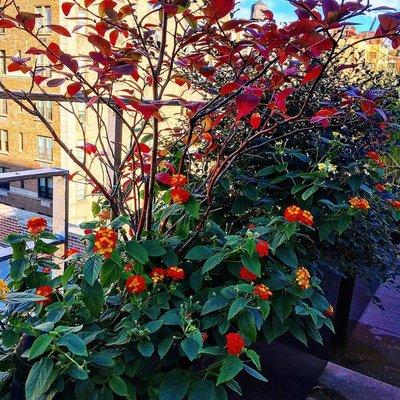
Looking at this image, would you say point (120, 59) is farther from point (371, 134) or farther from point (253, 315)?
Result: point (371, 134)

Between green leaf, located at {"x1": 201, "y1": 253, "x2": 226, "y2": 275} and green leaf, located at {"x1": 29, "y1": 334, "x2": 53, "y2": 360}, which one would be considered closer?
green leaf, located at {"x1": 29, "y1": 334, "x2": 53, "y2": 360}

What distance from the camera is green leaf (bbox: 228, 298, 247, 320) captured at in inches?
35.4

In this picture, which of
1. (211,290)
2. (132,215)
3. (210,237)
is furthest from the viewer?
(132,215)

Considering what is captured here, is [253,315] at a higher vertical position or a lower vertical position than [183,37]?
lower

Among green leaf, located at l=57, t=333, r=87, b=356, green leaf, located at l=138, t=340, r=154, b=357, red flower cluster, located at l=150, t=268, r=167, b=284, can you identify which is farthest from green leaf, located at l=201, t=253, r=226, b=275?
green leaf, located at l=57, t=333, r=87, b=356

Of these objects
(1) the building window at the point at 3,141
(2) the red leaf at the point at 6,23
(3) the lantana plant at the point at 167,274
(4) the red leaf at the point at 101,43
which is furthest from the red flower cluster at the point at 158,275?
(1) the building window at the point at 3,141

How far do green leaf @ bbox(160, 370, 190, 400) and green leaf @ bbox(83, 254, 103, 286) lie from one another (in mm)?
267

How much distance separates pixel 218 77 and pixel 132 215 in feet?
2.35

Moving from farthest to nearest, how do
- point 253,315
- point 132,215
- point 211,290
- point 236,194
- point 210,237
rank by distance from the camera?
point 236,194
point 132,215
point 210,237
point 211,290
point 253,315

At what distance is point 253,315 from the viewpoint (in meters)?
0.95

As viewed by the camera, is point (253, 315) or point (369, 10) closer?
point (369, 10)

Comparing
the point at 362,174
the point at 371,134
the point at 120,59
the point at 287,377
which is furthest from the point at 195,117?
the point at 287,377

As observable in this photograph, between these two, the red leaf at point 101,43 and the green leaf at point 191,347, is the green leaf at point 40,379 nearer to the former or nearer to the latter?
the green leaf at point 191,347

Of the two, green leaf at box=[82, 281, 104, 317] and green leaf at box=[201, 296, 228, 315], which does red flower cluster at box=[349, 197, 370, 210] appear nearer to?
green leaf at box=[201, 296, 228, 315]
